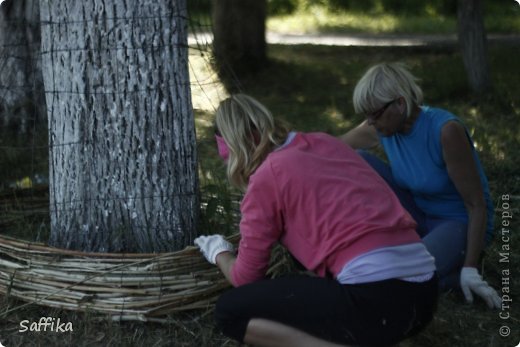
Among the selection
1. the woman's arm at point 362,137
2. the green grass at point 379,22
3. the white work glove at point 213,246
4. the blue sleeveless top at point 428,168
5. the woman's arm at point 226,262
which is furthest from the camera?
the green grass at point 379,22

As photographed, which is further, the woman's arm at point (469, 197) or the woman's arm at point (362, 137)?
the woman's arm at point (362, 137)

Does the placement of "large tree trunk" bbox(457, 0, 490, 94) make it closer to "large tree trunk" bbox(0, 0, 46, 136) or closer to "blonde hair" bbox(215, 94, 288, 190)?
"large tree trunk" bbox(0, 0, 46, 136)

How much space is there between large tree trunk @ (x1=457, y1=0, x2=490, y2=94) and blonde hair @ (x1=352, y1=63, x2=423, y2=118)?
3.74 metres

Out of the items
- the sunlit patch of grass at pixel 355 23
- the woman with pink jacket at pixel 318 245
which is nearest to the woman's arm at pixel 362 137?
the woman with pink jacket at pixel 318 245

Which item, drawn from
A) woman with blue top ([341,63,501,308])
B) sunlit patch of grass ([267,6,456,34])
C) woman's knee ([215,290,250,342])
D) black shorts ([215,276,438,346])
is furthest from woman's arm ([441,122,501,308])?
sunlit patch of grass ([267,6,456,34])

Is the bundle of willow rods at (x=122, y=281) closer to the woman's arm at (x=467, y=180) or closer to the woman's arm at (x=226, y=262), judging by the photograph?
the woman's arm at (x=226, y=262)

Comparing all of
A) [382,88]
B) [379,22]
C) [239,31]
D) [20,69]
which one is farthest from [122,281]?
[379,22]

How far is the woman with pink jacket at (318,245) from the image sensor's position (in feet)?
8.55

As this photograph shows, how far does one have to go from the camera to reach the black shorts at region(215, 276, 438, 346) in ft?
8.57

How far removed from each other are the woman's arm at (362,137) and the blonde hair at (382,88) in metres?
0.49

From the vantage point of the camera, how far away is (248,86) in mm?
7895

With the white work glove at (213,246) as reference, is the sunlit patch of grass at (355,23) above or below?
above

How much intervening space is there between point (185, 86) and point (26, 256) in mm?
888

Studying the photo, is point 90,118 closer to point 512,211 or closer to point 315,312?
point 315,312
